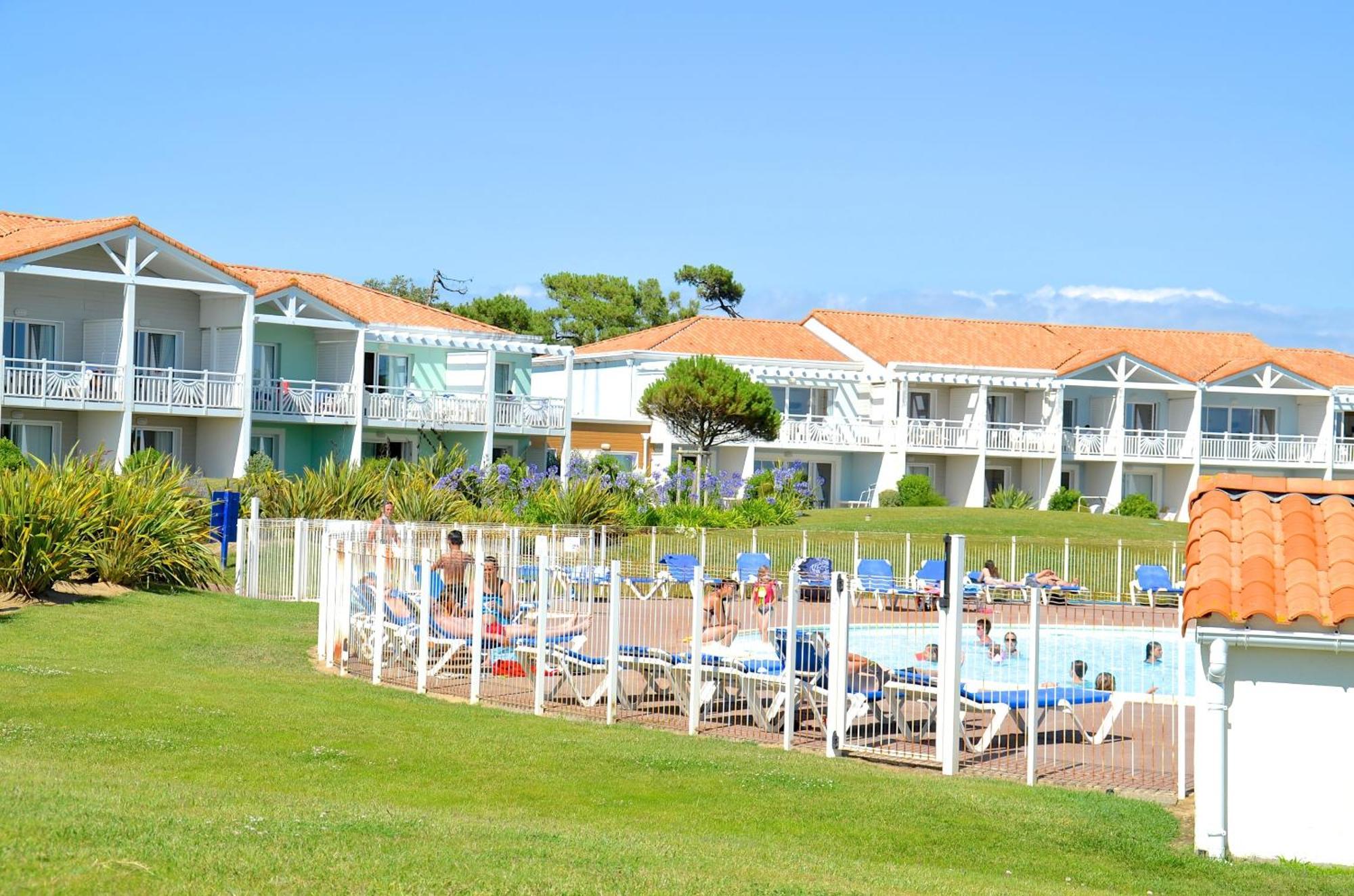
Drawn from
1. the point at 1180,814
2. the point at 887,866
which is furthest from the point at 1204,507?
the point at 887,866

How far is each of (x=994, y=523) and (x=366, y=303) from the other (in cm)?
2038

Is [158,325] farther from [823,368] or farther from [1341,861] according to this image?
[1341,861]

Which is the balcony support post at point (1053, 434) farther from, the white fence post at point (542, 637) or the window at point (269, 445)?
the white fence post at point (542, 637)

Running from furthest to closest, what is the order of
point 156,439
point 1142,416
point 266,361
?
point 1142,416 < point 266,361 < point 156,439

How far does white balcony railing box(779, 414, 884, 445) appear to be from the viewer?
53.2 meters

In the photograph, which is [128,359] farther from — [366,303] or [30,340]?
[366,303]

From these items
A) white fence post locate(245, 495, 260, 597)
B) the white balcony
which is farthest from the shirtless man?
the white balcony

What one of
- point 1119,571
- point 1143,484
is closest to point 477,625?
point 1119,571

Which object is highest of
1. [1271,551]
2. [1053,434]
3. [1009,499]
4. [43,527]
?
[1053,434]

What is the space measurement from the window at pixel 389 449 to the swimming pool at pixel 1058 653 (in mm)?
33327

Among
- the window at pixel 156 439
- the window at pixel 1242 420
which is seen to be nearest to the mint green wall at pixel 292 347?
the window at pixel 156 439

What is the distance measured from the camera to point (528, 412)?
48156 mm

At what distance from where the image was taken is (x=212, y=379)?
41.8 metres

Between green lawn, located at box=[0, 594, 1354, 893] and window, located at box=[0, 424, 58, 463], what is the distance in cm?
2553
